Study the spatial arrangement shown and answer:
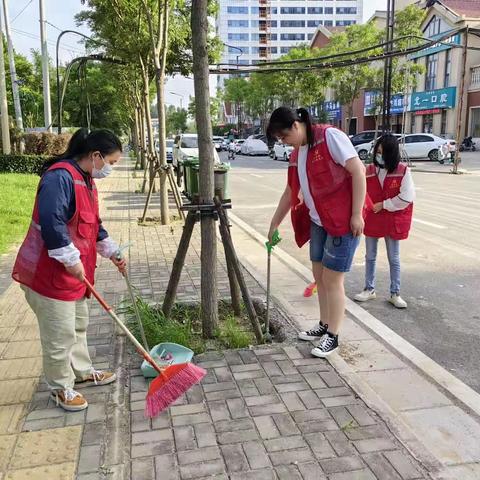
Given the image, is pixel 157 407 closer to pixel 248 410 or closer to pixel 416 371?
pixel 248 410

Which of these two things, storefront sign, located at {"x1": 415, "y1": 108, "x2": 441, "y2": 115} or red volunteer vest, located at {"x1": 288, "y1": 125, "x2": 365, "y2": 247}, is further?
storefront sign, located at {"x1": 415, "y1": 108, "x2": 441, "y2": 115}

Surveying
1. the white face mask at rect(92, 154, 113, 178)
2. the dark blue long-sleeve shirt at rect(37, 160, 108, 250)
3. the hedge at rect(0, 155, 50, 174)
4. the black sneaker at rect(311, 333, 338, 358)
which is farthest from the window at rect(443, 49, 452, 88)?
the dark blue long-sleeve shirt at rect(37, 160, 108, 250)

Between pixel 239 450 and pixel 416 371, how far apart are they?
1544mm

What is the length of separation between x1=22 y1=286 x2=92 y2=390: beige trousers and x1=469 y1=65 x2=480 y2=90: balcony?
127 feet

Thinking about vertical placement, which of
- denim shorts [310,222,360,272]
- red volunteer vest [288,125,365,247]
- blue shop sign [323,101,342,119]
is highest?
blue shop sign [323,101,342,119]

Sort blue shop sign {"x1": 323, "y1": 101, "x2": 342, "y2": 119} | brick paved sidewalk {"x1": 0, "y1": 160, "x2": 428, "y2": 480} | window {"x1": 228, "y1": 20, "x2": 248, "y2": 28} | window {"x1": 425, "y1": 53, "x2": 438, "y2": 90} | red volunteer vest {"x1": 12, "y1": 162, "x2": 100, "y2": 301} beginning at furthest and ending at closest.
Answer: window {"x1": 228, "y1": 20, "x2": 248, "y2": 28}
blue shop sign {"x1": 323, "y1": 101, "x2": 342, "y2": 119}
window {"x1": 425, "y1": 53, "x2": 438, "y2": 90}
red volunteer vest {"x1": 12, "y1": 162, "x2": 100, "y2": 301}
brick paved sidewalk {"x1": 0, "y1": 160, "x2": 428, "y2": 480}

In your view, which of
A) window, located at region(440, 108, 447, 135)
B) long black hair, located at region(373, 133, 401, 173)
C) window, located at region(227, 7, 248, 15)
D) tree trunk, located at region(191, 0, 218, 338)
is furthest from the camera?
window, located at region(227, 7, 248, 15)

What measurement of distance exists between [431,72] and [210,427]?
42.4m

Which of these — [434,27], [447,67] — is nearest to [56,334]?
[447,67]

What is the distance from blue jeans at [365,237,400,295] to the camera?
16.8 ft

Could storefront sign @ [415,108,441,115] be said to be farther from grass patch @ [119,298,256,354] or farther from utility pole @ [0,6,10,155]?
grass patch @ [119,298,256,354]

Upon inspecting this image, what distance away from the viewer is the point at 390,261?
17.0 ft

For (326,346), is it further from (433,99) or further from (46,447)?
(433,99)

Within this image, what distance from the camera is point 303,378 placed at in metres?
3.48
